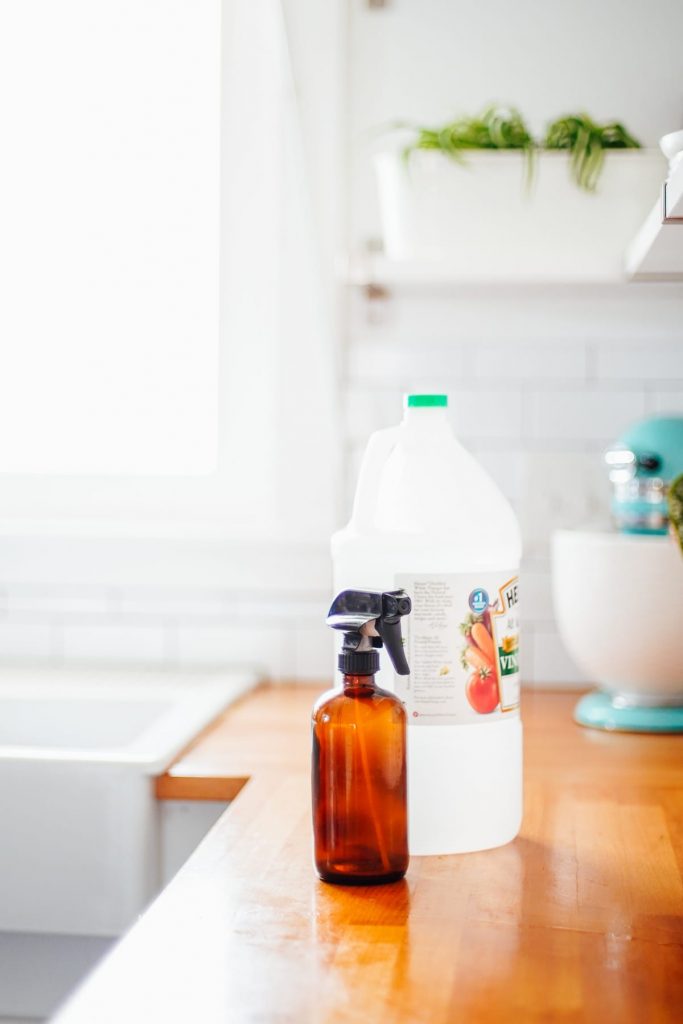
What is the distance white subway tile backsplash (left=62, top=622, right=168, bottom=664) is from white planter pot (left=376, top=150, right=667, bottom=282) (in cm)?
68

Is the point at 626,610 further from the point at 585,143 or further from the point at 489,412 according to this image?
the point at 585,143

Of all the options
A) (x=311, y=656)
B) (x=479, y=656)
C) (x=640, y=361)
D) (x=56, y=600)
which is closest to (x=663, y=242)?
(x=640, y=361)

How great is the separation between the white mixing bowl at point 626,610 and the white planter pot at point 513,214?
1.20ft

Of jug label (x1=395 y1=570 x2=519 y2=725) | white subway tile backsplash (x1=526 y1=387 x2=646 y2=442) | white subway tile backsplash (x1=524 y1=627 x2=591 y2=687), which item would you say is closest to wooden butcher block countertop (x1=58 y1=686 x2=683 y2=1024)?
jug label (x1=395 y1=570 x2=519 y2=725)

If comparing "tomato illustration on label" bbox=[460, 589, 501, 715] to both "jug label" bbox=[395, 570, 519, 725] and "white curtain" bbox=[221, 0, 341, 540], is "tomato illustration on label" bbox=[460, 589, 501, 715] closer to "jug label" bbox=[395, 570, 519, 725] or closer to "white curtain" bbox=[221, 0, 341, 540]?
"jug label" bbox=[395, 570, 519, 725]

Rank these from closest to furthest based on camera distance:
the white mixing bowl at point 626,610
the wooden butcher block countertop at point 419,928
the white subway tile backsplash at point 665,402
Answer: the wooden butcher block countertop at point 419,928, the white mixing bowl at point 626,610, the white subway tile backsplash at point 665,402

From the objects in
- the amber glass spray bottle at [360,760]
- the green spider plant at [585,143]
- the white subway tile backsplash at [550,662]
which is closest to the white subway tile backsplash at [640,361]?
the green spider plant at [585,143]

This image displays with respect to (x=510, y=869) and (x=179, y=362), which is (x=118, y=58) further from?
(x=510, y=869)

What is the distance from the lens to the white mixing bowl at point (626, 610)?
143 cm

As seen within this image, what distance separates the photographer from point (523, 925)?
2.79 feet

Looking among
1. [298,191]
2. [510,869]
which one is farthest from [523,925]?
[298,191]

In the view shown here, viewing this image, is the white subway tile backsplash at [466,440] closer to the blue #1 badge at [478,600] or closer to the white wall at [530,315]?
the white wall at [530,315]

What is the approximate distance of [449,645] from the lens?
0.97m

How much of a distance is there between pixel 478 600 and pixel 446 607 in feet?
0.09
